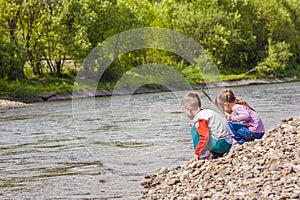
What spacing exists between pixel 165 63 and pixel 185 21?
11.9m

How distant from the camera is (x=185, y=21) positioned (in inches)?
2982

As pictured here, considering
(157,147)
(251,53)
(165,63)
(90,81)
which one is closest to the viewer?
(157,147)

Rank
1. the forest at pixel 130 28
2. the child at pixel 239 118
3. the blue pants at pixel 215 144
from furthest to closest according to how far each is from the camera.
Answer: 1. the forest at pixel 130 28
2. the child at pixel 239 118
3. the blue pants at pixel 215 144

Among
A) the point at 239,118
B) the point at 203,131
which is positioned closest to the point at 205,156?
the point at 203,131

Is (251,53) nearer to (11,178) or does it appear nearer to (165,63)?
(165,63)

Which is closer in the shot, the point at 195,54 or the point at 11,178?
the point at 11,178

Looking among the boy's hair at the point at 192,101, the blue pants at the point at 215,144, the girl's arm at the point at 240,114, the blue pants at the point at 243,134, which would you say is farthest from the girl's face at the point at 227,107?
the boy's hair at the point at 192,101

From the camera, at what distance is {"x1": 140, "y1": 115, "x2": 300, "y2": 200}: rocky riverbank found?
8.62 m

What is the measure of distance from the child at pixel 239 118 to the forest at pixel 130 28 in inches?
1673

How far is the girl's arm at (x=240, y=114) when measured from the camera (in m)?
12.3

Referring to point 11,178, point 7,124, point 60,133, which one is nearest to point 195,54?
point 7,124

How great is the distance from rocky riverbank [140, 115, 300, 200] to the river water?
81 cm

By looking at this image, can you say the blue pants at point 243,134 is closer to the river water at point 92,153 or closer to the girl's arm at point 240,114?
the girl's arm at point 240,114

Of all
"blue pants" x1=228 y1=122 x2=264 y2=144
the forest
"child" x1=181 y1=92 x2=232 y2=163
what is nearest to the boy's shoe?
"child" x1=181 y1=92 x2=232 y2=163
